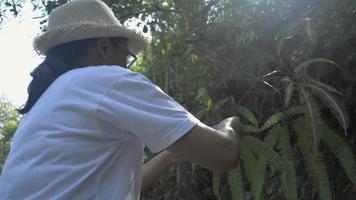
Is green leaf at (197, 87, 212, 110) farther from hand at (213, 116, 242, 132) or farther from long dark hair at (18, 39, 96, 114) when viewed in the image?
long dark hair at (18, 39, 96, 114)

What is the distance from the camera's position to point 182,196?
510 cm

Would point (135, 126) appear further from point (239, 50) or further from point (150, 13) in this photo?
point (150, 13)

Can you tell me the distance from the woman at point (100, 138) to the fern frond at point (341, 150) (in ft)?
4.75

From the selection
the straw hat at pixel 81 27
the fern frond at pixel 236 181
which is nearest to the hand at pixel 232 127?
the straw hat at pixel 81 27

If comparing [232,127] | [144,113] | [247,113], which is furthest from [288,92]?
[144,113]

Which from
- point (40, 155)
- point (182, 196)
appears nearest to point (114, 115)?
point (40, 155)

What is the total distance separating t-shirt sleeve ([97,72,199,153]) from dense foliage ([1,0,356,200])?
1.28 metres

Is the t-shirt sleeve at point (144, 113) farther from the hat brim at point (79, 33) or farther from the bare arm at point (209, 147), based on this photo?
the hat brim at point (79, 33)

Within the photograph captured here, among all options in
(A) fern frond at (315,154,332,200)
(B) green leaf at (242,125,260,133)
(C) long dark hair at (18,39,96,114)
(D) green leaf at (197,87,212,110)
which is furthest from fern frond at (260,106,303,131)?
(C) long dark hair at (18,39,96,114)

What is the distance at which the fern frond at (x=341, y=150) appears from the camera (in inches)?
139

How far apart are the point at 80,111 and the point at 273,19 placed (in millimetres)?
2437

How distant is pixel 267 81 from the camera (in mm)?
4000

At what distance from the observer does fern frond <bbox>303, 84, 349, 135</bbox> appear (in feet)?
11.0

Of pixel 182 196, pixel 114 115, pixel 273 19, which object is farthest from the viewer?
pixel 182 196
